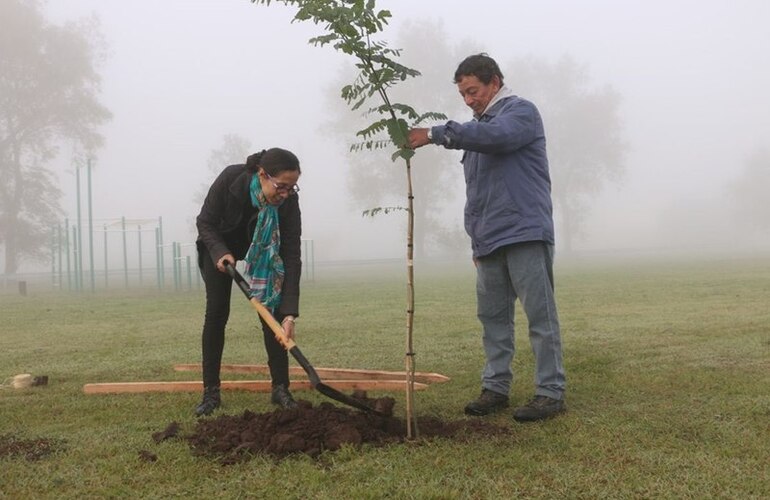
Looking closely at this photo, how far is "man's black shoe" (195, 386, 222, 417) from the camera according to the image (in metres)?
4.34

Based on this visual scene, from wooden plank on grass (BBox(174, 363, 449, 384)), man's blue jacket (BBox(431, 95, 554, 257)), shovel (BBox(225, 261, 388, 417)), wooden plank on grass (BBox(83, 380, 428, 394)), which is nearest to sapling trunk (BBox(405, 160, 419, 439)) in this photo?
shovel (BBox(225, 261, 388, 417))

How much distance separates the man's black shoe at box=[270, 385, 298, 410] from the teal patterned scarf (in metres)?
0.57

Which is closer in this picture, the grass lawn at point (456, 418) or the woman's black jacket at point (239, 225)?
the grass lawn at point (456, 418)

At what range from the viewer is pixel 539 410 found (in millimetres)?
3961

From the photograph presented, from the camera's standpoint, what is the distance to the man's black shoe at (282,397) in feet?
14.6

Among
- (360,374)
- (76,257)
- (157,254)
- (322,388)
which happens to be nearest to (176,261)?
(157,254)

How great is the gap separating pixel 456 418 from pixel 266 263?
1499 millimetres

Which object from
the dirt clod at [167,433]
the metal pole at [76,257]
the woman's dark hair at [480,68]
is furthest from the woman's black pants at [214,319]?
the metal pole at [76,257]

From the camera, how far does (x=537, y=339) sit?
4.14 metres

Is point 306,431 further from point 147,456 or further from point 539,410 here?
point 539,410

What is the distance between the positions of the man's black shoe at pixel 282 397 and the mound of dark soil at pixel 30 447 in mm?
1301

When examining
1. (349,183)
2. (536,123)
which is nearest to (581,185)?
(349,183)

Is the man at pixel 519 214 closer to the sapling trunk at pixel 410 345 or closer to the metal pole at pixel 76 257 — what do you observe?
the sapling trunk at pixel 410 345

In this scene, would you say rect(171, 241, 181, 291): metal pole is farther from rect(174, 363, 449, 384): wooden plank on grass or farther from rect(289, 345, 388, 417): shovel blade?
rect(289, 345, 388, 417): shovel blade
